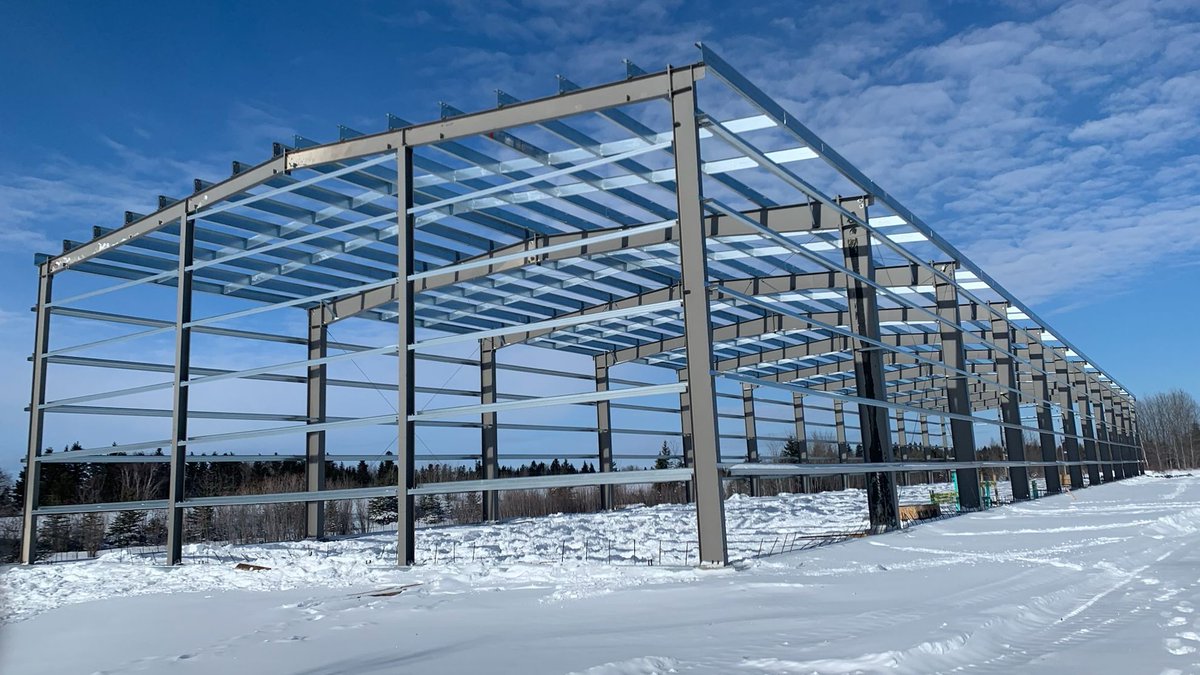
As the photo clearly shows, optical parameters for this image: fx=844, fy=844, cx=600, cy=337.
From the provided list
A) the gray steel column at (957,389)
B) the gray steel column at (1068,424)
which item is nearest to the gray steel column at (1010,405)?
the gray steel column at (957,389)

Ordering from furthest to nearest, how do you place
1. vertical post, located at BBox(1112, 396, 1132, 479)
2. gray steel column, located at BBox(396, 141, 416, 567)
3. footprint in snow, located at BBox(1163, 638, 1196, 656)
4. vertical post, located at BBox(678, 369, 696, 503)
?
1. vertical post, located at BBox(1112, 396, 1132, 479)
2. vertical post, located at BBox(678, 369, 696, 503)
3. gray steel column, located at BBox(396, 141, 416, 567)
4. footprint in snow, located at BBox(1163, 638, 1196, 656)

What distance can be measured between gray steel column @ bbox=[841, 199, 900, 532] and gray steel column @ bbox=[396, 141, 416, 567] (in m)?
7.91

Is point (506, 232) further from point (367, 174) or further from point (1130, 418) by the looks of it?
point (1130, 418)

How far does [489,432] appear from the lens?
23688 millimetres

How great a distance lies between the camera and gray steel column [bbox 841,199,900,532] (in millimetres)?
15188

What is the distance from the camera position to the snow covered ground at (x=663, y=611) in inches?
203

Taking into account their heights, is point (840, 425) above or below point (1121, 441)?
above

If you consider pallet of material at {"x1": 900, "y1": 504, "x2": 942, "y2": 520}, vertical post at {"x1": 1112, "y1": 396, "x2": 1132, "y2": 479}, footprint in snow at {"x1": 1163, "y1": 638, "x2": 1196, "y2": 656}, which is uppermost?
vertical post at {"x1": 1112, "y1": 396, "x2": 1132, "y2": 479}

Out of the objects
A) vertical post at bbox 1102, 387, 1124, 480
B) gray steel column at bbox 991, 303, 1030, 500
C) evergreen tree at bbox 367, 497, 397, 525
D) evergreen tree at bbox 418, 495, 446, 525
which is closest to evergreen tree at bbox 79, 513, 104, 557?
evergreen tree at bbox 367, 497, 397, 525

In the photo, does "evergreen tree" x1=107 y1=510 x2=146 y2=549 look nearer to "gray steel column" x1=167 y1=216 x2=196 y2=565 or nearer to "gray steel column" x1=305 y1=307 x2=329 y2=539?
"gray steel column" x1=305 y1=307 x2=329 y2=539

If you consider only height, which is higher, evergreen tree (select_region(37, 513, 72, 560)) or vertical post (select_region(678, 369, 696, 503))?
vertical post (select_region(678, 369, 696, 503))

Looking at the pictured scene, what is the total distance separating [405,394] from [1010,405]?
62.2 ft

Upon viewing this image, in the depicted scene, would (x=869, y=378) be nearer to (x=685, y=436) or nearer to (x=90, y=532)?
(x=685, y=436)

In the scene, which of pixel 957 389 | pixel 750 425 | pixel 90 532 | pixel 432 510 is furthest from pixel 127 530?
pixel 957 389
